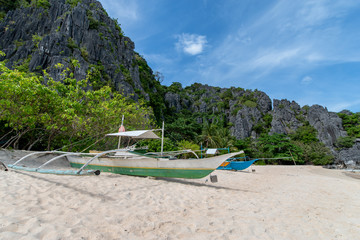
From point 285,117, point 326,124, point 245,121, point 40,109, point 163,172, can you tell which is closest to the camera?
point 163,172

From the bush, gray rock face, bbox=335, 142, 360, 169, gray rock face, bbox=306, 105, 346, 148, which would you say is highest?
gray rock face, bbox=306, 105, 346, 148

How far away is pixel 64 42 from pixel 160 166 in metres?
33.1

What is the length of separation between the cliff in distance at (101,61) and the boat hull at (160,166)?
15.0m

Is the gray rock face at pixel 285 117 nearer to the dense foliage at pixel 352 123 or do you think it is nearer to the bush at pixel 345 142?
the dense foliage at pixel 352 123

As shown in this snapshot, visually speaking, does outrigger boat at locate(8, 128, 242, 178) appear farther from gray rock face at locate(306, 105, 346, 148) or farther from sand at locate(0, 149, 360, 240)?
gray rock face at locate(306, 105, 346, 148)

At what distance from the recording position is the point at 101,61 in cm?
3231

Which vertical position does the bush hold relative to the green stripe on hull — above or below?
above

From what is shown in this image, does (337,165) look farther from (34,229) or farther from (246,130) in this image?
(34,229)

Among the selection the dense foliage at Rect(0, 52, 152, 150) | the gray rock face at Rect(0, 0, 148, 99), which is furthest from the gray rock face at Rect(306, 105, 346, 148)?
the dense foliage at Rect(0, 52, 152, 150)

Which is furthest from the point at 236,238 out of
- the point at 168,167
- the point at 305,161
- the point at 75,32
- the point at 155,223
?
the point at 75,32

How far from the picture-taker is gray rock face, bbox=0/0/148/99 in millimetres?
28094

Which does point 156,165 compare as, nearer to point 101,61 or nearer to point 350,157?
point 101,61

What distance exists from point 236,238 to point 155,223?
127 centimetres

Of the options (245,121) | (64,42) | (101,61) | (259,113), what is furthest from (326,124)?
(64,42)
